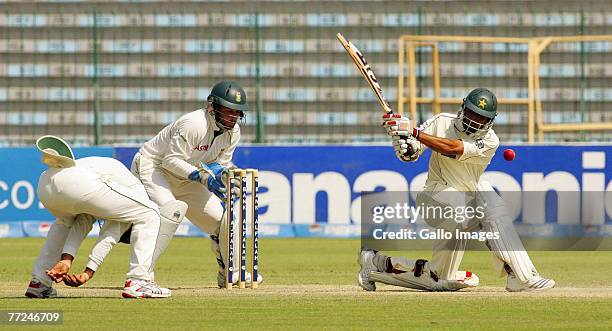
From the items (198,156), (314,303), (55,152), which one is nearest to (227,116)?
(198,156)

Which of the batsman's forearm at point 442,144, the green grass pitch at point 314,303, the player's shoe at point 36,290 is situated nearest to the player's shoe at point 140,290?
the green grass pitch at point 314,303

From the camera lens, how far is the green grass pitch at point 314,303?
924 centimetres

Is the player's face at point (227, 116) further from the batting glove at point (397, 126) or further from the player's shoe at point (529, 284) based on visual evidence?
the player's shoe at point (529, 284)

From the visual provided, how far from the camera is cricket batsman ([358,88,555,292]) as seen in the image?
11773mm

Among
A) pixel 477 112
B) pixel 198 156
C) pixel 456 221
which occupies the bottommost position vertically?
pixel 456 221

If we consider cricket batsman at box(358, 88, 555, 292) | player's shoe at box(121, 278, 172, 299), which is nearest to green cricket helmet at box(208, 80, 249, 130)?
cricket batsman at box(358, 88, 555, 292)

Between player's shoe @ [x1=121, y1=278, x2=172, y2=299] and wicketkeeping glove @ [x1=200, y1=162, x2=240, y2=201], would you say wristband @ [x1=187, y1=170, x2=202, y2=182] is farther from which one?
player's shoe @ [x1=121, y1=278, x2=172, y2=299]

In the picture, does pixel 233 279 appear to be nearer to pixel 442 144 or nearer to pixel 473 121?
pixel 442 144

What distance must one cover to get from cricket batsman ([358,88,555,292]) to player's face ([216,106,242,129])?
149 cm

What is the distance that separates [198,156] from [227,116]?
0.49m

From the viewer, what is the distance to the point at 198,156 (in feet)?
39.9

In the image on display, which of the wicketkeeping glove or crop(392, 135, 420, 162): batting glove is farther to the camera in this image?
the wicketkeeping glove

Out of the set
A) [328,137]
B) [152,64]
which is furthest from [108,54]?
[328,137]

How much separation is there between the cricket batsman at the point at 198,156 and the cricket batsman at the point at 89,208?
771 millimetres
